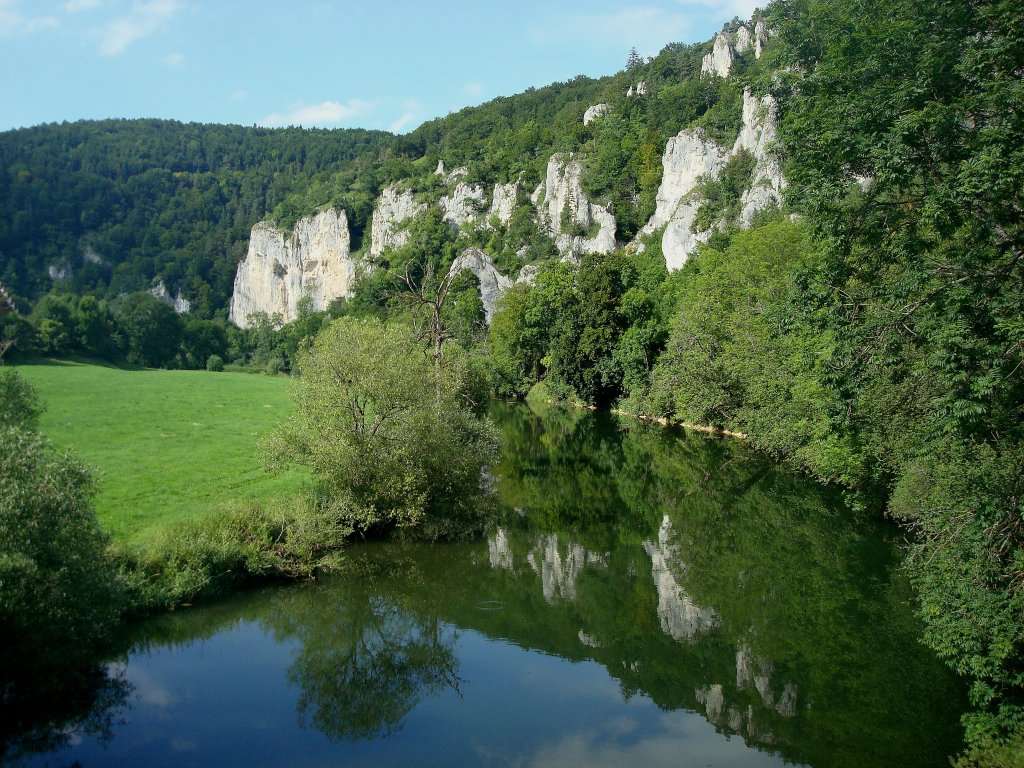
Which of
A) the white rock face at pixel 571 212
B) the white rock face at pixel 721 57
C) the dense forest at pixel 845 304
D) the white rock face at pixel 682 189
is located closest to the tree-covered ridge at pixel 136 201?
the dense forest at pixel 845 304

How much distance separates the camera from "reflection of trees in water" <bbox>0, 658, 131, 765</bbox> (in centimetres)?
1012

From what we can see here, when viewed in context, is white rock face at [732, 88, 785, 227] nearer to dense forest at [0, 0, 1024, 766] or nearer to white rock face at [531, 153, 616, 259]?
dense forest at [0, 0, 1024, 766]

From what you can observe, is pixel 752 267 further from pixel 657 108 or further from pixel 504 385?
pixel 657 108

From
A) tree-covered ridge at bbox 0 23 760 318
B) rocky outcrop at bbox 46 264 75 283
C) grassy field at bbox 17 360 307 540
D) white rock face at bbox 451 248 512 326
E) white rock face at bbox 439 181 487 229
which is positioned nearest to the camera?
grassy field at bbox 17 360 307 540

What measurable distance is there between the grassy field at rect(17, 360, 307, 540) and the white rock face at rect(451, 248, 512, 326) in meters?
48.0

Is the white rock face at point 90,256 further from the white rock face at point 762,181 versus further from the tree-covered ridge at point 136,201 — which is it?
the white rock face at point 762,181

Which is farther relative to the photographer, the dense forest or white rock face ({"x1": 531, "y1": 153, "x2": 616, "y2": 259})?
white rock face ({"x1": 531, "y1": 153, "x2": 616, "y2": 259})

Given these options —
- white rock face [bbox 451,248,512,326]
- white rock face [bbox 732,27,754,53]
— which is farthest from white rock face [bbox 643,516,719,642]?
white rock face [bbox 732,27,754,53]

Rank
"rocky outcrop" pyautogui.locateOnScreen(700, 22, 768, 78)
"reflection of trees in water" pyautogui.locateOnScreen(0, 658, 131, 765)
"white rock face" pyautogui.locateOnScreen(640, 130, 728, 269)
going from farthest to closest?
"rocky outcrop" pyautogui.locateOnScreen(700, 22, 768, 78) < "white rock face" pyautogui.locateOnScreen(640, 130, 728, 269) < "reflection of trees in water" pyautogui.locateOnScreen(0, 658, 131, 765)

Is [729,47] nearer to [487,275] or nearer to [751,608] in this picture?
[487,275]

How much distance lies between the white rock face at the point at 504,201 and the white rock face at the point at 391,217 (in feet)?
50.1

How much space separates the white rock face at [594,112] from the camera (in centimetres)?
11562

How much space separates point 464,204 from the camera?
119m

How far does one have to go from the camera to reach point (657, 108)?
4018 inches
